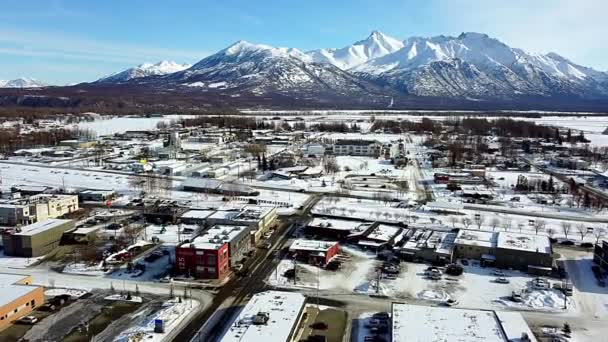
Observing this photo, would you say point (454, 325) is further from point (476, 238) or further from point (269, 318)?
point (476, 238)

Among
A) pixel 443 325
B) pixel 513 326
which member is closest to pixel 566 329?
pixel 513 326

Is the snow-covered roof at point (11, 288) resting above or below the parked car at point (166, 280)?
above

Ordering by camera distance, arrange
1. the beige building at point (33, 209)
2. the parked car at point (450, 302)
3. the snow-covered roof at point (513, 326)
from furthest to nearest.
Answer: the beige building at point (33, 209), the parked car at point (450, 302), the snow-covered roof at point (513, 326)

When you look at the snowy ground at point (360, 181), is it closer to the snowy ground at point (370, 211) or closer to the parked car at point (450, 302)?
the snowy ground at point (370, 211)

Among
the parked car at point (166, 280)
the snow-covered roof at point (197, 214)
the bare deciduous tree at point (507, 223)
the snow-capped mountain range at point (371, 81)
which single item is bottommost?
the parked car at point (166, 280)

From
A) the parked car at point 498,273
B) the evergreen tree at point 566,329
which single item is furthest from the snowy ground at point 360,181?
the evergreen tree at point 566,329

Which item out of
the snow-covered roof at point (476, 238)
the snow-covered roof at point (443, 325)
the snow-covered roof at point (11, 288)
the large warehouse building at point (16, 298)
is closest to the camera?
the snow-covered roof at point (443, 325)
